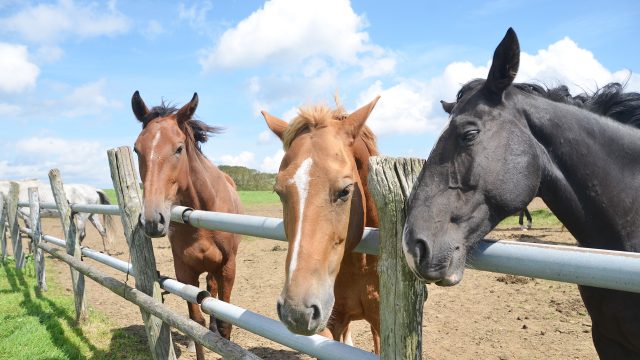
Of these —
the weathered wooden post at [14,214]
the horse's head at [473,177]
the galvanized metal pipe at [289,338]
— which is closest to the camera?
the horse's head at [473,177]

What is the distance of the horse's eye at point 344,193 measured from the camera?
202cm

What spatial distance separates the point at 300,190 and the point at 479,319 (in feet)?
15.0

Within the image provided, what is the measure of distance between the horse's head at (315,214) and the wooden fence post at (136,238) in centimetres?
178

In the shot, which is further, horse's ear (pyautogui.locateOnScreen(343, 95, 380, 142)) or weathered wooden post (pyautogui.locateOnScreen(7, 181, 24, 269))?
weathered wooden post (pyautogui.locateOnScreen(7, 181, 24, 269))

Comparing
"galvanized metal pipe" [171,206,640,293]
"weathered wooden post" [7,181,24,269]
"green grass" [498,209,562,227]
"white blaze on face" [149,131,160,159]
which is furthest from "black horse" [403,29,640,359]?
"green grass" [498,209,562,227]

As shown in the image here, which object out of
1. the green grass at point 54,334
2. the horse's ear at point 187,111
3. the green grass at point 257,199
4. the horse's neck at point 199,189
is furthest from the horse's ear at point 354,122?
the green grass at point 257,199

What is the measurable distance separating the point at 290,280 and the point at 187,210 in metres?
1.90

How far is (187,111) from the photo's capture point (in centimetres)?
466

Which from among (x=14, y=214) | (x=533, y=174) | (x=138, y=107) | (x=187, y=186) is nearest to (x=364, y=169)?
(x=533, y=174)

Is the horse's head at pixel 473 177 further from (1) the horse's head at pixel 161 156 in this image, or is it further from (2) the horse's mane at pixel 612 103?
(1) the horse's head at pixel 161 156

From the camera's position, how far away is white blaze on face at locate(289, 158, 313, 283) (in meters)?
1.80

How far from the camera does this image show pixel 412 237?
1.55m

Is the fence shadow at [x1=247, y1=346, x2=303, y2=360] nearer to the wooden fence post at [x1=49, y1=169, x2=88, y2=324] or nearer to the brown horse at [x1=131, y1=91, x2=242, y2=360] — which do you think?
the brown horse at [x1=131, y1=91, x2=242, y2=360]

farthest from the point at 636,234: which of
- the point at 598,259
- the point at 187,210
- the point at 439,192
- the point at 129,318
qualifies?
the point at 129,318
